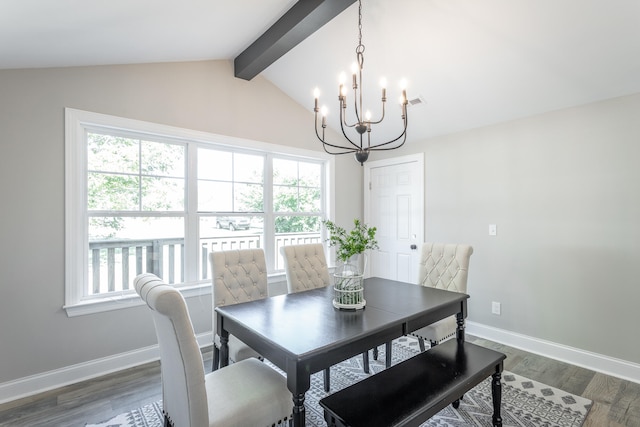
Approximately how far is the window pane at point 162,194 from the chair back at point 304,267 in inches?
47.7

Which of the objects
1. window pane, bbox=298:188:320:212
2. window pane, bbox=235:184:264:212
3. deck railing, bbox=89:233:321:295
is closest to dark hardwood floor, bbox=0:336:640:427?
deck railing, bbox=89:233:321:295

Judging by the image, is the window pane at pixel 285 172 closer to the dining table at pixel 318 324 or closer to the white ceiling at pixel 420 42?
the white ceiling at pixel 420 42

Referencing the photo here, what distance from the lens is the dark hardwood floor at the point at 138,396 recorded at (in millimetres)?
2037

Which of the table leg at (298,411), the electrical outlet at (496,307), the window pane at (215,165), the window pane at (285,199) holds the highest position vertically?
the window pane at (215,165)

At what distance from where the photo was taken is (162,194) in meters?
3.01

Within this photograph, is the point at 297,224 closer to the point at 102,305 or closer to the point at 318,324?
the point at 102,305

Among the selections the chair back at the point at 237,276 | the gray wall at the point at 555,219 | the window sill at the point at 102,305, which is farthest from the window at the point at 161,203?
the gray wall at the point at 555,219

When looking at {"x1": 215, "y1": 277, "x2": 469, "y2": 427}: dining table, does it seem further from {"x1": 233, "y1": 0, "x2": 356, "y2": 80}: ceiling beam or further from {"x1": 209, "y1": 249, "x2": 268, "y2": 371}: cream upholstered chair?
{"x1": 233, "y1": 0, "x2": 356, "y2": 80}: ceiling beam

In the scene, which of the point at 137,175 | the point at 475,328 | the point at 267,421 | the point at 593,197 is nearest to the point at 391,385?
the point at 267,421

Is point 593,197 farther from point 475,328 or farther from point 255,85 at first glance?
point 255,85

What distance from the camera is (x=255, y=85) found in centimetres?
355

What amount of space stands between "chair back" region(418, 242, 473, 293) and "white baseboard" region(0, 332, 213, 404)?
8.38 feet

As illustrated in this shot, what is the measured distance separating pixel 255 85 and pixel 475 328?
3.63 m

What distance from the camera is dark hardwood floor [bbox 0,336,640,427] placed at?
6.68 feet
